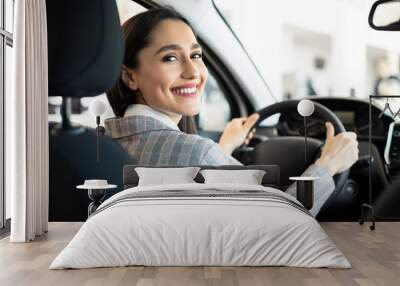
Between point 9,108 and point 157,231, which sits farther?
point 9,108

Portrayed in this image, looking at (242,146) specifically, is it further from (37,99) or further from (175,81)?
(37,99)

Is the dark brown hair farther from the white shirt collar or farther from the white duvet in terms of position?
the white duvet

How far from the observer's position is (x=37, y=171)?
615 cm

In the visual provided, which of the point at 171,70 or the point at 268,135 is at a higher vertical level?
the point at 171,70

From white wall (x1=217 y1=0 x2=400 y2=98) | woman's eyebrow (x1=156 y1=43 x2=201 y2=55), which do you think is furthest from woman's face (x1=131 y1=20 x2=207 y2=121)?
white wall (x1=217 y1=0 x2=400 y2=98)

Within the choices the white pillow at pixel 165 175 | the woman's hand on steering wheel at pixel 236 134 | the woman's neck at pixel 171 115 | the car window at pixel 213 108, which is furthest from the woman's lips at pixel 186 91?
the white pillow at pixel 165 175

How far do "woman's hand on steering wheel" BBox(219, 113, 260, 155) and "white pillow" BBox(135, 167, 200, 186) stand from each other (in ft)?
1.94

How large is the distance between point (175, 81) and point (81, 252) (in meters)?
2.82

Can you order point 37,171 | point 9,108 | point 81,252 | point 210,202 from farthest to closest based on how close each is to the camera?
point 9,108, point 37,171, point 210,202, point 81,252

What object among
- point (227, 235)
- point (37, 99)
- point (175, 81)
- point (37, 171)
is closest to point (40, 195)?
point (37, 171)

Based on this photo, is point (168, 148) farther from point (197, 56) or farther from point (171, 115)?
point (197, 56)

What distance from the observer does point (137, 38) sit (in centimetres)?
695

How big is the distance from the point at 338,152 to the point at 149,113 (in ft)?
6.57

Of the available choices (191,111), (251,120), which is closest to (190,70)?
(191,111)
